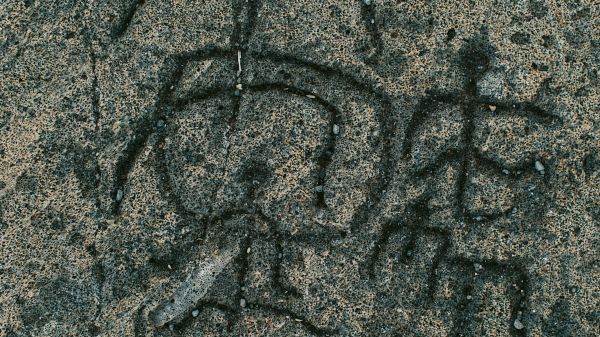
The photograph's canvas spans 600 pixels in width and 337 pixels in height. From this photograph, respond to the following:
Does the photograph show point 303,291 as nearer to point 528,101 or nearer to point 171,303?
point 171,303

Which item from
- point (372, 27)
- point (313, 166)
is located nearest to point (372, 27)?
point (372, 27)

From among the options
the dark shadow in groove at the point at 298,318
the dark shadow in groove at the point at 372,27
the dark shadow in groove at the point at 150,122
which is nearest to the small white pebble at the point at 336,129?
the dark shadow in groove at the point at 372,27

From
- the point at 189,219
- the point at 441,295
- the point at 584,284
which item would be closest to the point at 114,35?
the point at 189,219

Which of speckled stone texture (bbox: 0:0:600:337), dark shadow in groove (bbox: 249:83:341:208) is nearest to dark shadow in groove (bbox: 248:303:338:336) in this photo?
speckled stone texture (bbox: 0:0:600:337)

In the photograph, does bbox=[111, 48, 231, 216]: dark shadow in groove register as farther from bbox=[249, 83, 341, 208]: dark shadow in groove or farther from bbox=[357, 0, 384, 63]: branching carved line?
bbox=[357, 0, 384, 63]: branching carved line

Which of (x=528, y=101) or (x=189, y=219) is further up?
(x=528, y=101)

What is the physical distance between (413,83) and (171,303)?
3.22 feet

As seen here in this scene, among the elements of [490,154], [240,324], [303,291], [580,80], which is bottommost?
[240,324]

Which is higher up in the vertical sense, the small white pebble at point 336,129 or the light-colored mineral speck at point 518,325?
the small white pebble at point 336,129

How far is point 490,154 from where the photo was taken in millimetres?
1806

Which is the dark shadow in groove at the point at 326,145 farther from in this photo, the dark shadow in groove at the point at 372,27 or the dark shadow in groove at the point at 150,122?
the dark shadow in groove at the point at 150,122

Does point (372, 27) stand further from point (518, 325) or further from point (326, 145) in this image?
point (518, 325)

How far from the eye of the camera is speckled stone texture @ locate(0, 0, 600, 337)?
179 cm

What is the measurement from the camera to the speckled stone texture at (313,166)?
1.79 metres
